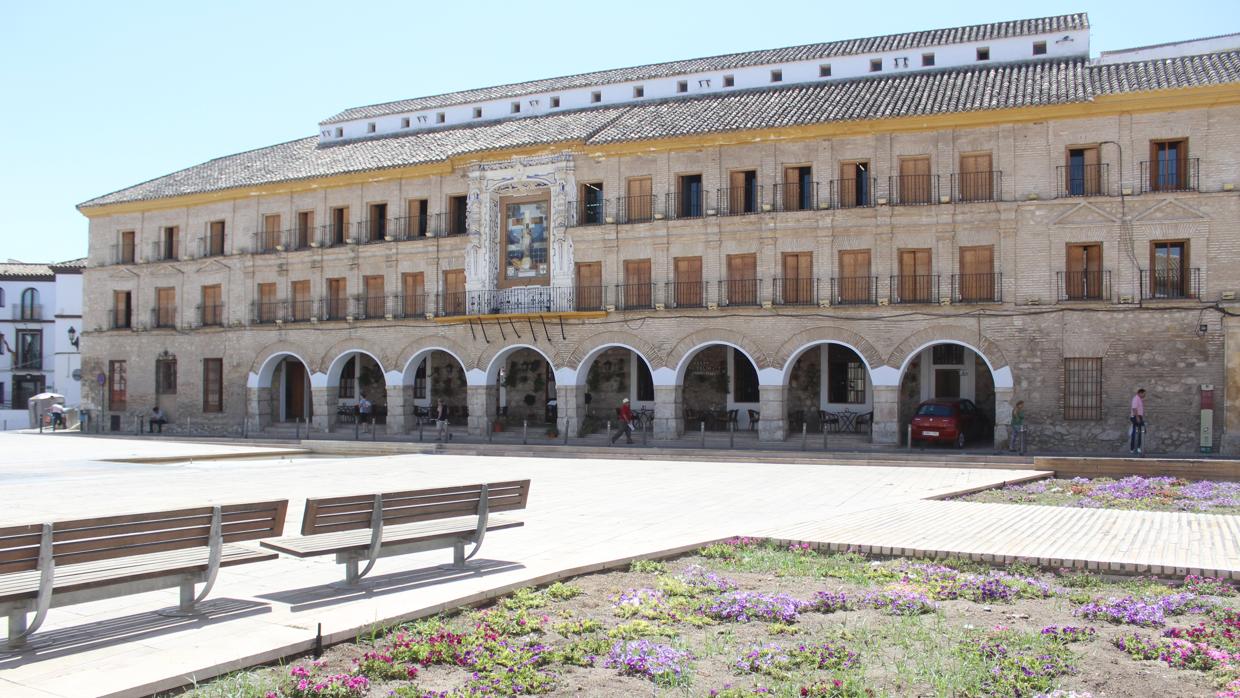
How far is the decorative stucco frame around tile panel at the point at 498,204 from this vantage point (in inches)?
1305

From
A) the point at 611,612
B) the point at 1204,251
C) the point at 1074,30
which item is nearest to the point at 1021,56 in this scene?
the point at 1074,30

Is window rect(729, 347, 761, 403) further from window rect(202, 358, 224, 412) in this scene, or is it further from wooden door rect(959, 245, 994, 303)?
window rect(202, 358, 224, 412)

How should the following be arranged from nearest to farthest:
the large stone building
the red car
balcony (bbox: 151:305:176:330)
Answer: the large stone building < the red car < balcony (bbox: 151:305:176:330)

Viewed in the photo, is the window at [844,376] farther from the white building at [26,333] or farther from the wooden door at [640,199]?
the white building at [26,333]

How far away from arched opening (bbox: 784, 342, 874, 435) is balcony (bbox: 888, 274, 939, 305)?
3434mm

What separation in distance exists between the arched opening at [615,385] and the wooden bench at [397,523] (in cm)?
2449

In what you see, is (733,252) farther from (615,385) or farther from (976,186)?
(976,186)

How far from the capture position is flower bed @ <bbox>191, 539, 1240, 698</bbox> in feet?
20.0

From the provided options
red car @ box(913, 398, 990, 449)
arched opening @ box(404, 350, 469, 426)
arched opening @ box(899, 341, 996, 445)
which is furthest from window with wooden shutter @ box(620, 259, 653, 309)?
red car @ box(913, 398, 990, 449)

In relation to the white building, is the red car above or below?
below

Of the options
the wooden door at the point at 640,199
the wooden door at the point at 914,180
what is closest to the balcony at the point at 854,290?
the wooden door at the point at 914,180

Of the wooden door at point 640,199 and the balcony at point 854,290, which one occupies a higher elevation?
the wooden door at point 640,199

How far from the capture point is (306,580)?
8.72m

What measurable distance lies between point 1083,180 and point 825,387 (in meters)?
9.46
